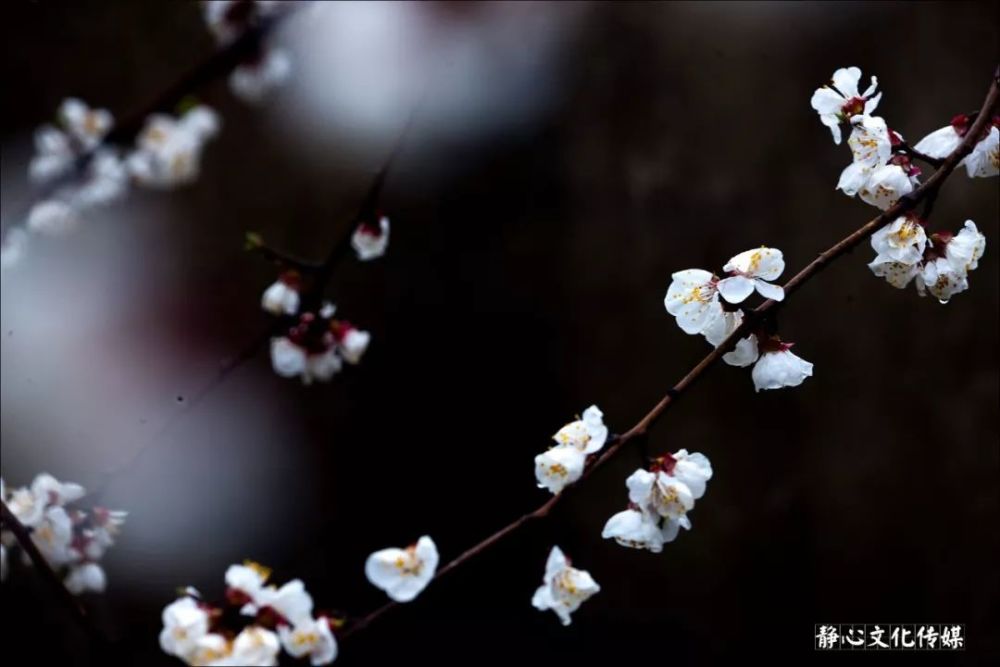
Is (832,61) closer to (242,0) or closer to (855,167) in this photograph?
(855,167)

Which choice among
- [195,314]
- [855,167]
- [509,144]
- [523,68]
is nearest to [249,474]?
[195,314]

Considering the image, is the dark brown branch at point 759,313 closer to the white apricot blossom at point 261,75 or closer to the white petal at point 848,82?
the white petal at point 848,82

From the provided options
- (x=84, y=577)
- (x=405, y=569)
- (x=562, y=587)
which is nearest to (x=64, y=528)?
(x=84, y=577)

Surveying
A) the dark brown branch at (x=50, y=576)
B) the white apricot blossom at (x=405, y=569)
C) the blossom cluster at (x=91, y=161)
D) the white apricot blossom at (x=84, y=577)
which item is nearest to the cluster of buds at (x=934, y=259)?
the white apricot blossom at (x=405, y=569)

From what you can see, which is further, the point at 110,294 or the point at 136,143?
the point at 110,294

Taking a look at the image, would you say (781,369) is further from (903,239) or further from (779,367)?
(903,239)

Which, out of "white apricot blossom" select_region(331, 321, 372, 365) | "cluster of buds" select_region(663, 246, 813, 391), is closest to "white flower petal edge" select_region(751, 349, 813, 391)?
"cluster of buds" select_region(663, 246, 813, 391)
